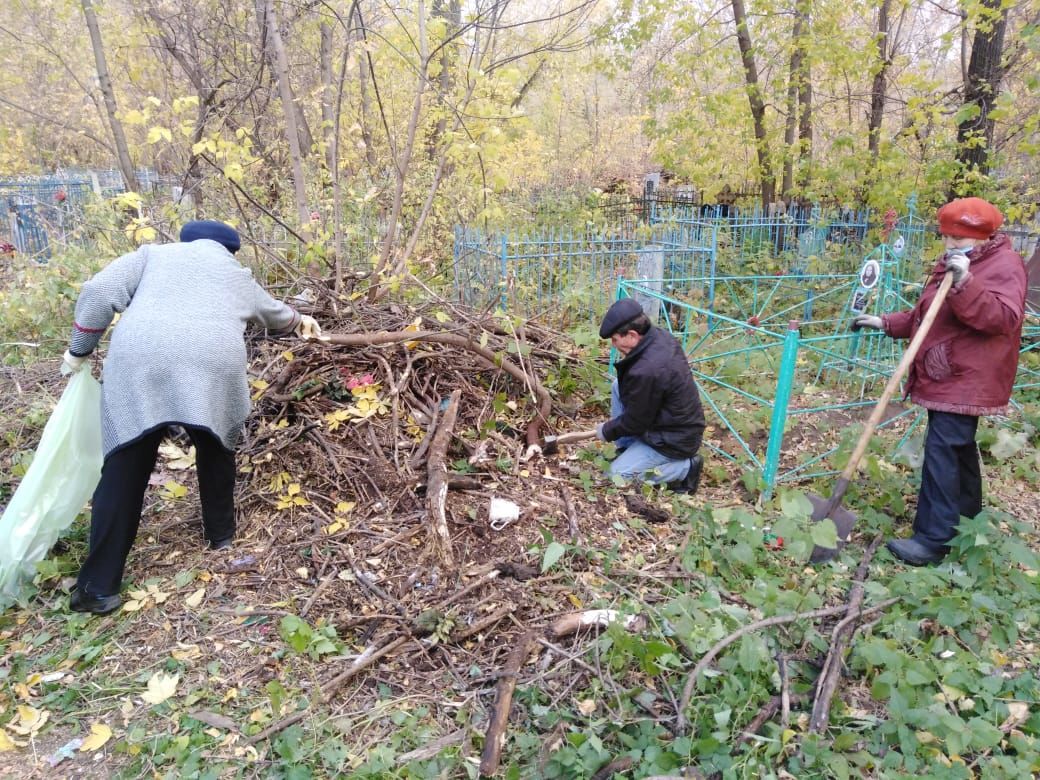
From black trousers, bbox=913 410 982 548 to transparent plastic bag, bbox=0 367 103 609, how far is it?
3.96m

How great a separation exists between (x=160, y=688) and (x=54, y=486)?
112 centimetres

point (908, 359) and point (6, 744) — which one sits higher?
point (908, 359)

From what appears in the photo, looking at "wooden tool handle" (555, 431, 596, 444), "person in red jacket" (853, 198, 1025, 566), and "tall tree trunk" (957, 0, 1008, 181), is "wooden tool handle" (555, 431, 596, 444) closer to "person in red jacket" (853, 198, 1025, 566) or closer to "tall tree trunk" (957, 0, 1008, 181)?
"person in red jacket" (853, 198, 1025, 566)

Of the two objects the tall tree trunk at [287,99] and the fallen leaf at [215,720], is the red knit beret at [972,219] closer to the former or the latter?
the fallen leaf at [215,720]

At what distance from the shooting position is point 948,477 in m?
3.31

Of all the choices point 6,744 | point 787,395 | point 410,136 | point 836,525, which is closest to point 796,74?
point 410,136

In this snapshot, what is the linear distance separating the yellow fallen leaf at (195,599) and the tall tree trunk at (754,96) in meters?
10.7

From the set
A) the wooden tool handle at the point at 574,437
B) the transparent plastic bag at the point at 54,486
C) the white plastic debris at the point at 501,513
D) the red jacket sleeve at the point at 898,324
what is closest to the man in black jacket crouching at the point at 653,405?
the wooden tool handle at the point at 574,437

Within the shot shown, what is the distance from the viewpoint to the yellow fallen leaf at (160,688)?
2.42 meters

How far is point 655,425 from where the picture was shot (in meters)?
3.95

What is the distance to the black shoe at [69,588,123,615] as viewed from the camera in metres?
2.85

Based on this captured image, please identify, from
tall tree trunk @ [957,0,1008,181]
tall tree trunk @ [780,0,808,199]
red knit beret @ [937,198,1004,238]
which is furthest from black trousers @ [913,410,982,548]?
tall tree trunk @ [780,0,808,199]

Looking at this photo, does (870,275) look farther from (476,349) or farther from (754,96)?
(754,96)

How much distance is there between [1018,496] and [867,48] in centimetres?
797
